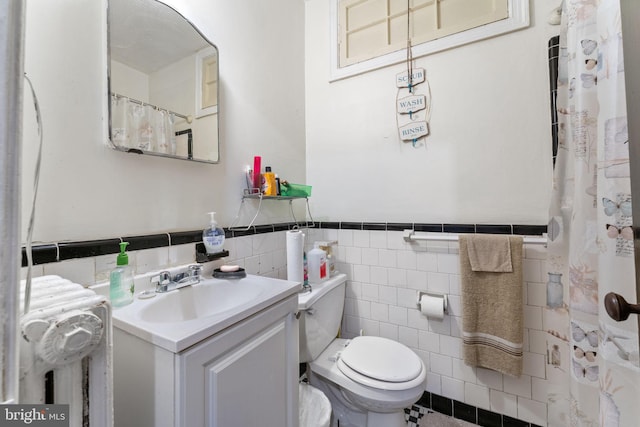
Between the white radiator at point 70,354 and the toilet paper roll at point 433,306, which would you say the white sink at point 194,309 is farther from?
the toilet paper roll at point 433,306

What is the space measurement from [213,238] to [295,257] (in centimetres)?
43

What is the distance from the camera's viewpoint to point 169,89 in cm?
105

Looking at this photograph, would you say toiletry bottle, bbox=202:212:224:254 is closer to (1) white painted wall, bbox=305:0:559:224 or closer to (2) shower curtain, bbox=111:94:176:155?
(2) shower curtain, bbox=111:94:176:155

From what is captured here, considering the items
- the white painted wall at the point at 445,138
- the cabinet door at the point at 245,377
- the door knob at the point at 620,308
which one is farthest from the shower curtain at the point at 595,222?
the cabinet door at the point at 245,377

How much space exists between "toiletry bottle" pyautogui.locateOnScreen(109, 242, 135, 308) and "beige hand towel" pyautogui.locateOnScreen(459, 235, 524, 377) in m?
1.43

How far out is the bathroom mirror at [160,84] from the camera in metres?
0.89

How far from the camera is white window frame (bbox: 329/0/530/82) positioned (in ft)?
4.22

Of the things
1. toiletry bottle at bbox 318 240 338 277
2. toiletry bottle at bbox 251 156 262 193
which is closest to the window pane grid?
toiletry bottle at bbox 251 156 262 193

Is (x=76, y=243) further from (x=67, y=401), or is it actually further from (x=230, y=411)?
(x=230, y=411)

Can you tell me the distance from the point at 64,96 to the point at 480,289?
71.7 inches

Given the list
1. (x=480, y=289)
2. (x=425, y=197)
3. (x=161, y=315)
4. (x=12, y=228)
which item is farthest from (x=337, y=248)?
(x=12, y=228)

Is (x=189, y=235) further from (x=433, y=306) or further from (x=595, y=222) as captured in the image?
(x=595, y=222)

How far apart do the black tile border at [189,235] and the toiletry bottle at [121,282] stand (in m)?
0.06

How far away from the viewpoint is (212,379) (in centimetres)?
66
